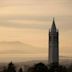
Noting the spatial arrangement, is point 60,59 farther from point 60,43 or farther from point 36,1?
point 36,1

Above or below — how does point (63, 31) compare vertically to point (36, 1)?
below

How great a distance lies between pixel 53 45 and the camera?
191 cm

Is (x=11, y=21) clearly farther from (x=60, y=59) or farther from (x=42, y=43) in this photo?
(x=60, y=59)

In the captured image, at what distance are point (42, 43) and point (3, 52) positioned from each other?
35cm

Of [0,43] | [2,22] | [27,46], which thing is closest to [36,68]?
[27,46]

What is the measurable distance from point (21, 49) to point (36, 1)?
0.45 m

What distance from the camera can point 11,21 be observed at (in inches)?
77.0

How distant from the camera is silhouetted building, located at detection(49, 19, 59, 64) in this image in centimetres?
190

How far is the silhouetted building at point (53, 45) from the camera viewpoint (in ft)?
6.24

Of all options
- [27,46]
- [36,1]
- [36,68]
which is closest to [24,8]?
[36,1]

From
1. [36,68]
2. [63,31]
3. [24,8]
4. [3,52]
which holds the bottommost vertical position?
[36,68]

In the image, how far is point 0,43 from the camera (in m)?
1.94

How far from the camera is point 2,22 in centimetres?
195

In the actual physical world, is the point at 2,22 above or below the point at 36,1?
below
